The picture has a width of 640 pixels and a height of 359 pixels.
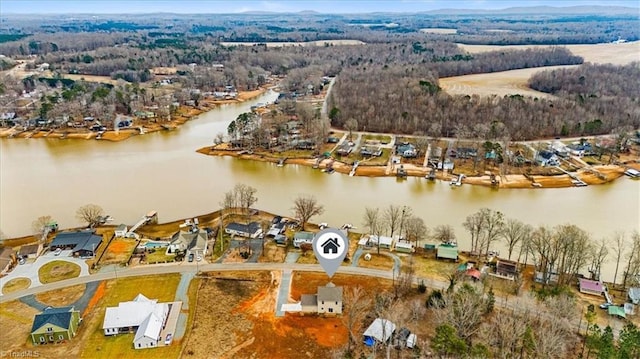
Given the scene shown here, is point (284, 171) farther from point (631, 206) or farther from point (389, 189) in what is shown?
point (631, 206)

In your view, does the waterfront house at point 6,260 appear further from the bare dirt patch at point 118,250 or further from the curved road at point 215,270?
the bare dirt patch at point 118,250

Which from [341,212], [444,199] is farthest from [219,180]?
[444,199]

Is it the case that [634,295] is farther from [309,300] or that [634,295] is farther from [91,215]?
[91,215]

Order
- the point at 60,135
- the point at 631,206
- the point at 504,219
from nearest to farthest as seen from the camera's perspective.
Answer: the point at 504,219, the point at 631,206, the point at 60,135

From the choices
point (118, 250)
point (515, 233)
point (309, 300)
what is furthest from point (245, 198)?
point (515, 233)

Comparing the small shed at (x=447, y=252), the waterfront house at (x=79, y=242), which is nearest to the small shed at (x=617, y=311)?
the small shed at (x=447, y=252)
